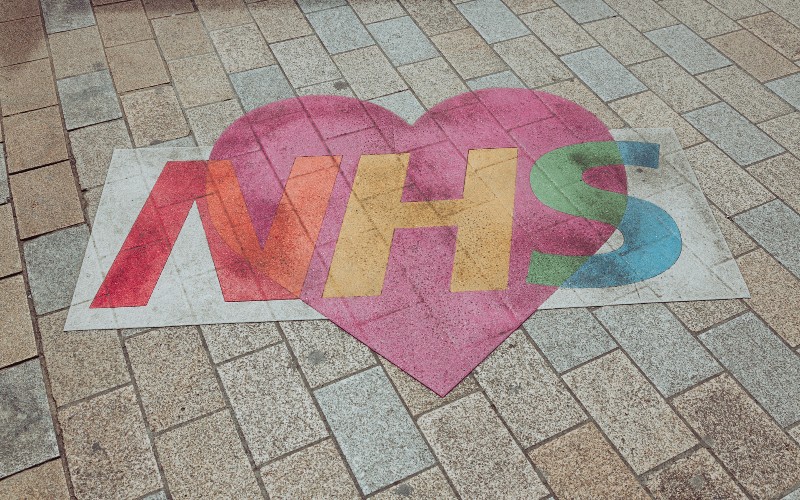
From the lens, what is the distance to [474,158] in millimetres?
6051

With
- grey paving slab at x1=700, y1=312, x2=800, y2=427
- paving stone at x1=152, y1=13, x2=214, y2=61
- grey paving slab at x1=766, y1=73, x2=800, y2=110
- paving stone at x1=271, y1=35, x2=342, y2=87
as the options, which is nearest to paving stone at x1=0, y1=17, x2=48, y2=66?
paving stone at x1=152, y1=13, x2=214, y2=61

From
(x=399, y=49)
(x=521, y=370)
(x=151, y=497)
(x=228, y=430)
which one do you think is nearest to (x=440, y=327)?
(x=521, y=370)

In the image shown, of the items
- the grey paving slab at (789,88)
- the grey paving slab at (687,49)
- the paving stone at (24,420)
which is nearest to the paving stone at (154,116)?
the paving stone at (24,420)

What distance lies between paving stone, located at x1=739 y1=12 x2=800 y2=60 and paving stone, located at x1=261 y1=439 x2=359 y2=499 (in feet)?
21.1

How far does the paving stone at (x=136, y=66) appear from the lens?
678 cm

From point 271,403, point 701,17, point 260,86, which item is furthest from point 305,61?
point 701,17

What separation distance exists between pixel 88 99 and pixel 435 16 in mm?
3729

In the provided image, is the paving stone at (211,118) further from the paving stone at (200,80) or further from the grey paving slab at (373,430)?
the grey paving slab at (373,430)

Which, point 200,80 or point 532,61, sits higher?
point 532,61

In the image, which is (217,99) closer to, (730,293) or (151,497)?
(151,497)

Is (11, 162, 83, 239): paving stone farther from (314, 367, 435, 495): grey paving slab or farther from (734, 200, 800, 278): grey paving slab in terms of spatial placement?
(734, 200, 800, 278): grey paving slab

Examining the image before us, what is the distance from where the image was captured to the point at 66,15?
757 cm

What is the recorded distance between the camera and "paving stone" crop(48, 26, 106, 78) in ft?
22.7

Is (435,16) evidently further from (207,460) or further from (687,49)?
(207,460)
